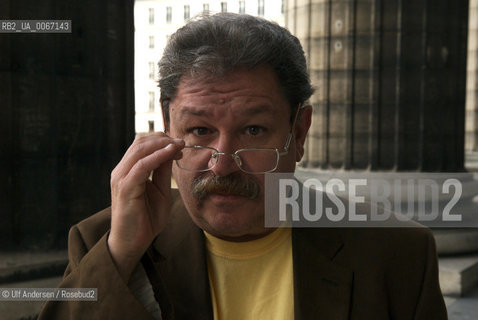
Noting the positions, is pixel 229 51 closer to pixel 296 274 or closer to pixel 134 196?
pixel 134 196

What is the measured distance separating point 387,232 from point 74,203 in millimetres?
3314

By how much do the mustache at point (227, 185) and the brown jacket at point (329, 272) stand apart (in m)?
0.33

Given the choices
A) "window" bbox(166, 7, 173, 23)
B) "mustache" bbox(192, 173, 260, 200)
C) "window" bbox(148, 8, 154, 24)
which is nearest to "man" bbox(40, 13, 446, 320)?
"mustache" bbox(192, 173, 260, 200)

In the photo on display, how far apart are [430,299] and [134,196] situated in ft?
4.14

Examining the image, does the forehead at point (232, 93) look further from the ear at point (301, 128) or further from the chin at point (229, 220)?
the chin at point (229, 220)

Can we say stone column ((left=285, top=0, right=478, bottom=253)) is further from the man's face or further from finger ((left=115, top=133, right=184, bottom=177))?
finger ((left=115, top=133, right=184, bottom=177))

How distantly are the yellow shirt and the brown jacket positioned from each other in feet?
0.18

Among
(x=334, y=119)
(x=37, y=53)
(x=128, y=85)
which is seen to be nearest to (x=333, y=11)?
(x=334, y=119)

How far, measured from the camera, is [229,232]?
2215 millimetres

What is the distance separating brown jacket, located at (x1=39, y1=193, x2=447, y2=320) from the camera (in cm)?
227

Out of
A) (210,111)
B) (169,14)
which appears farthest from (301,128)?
(169,14)

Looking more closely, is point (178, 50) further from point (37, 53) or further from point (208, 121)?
point (37, 53)

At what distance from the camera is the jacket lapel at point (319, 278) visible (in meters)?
2.26

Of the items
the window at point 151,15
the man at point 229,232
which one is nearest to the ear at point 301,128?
the man at point 229,232
